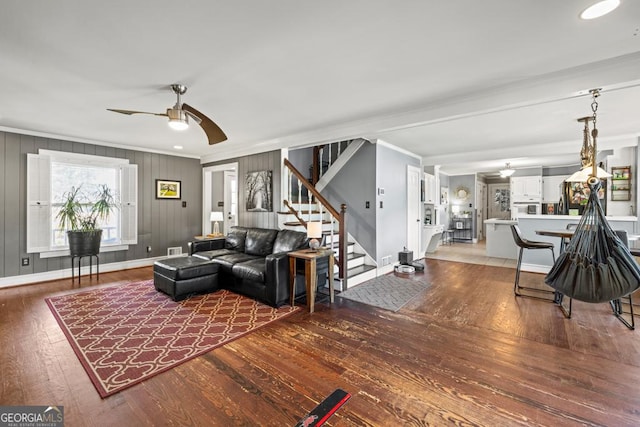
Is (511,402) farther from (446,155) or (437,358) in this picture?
(446,155)

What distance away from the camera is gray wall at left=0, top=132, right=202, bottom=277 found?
449 cm

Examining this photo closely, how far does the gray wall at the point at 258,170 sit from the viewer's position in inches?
212

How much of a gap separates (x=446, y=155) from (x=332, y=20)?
5647mm

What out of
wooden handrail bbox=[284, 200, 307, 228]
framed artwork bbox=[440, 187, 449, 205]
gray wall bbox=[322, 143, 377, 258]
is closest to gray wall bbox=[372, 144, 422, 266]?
gray wall bbox=[322, 143, 377, 258]

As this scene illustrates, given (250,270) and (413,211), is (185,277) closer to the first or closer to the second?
(250,270)

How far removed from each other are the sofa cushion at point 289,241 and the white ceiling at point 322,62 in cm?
170

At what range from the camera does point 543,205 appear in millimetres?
8148

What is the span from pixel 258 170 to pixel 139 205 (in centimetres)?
262

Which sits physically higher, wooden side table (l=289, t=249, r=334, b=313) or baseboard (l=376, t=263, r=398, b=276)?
wooden side table (l=289, t=249, r=334, b=313)

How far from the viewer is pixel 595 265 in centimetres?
233

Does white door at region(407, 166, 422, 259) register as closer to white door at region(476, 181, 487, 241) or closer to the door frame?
the door frame

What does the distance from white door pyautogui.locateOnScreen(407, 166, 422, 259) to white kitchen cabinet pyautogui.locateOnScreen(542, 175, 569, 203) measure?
14.4 feet

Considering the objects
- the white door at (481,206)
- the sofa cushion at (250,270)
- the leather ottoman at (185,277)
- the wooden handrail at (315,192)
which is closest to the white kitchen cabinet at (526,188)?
the white door at (481,206)

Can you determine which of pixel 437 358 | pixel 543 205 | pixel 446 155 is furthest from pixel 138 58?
pixel 543 205
